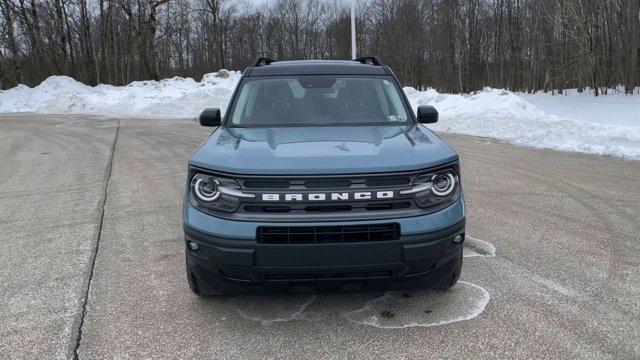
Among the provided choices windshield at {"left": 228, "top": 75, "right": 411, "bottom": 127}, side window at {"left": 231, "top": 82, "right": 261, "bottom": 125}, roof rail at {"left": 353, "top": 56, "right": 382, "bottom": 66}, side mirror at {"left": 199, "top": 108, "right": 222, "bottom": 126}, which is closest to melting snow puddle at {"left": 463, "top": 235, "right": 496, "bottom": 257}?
windshield at {"left": 228, "top": 75, "right": 411, "bottom": 127}

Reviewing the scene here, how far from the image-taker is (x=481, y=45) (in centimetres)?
3900

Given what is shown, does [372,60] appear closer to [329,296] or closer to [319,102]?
[319,102]

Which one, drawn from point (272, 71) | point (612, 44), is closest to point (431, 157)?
point (272, 71)

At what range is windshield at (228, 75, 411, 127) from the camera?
4.47 meters

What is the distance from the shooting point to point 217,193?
3166 millimetres

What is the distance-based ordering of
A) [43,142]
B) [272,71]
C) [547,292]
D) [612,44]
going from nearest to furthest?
[547,292], [272,71], [43,142], [612,44]

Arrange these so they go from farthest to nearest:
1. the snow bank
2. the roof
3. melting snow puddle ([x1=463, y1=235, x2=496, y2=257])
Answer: the snow bank
the roof
melting snow puddle ([x1=463, y1=235, x2=496, y2=257])

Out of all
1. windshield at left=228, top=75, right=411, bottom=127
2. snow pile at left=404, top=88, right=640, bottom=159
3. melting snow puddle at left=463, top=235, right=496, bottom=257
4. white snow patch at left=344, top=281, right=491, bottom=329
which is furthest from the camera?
snow pile at left=404, top=88, right=640, bottom=159

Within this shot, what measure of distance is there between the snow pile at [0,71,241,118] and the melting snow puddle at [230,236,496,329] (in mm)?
20773

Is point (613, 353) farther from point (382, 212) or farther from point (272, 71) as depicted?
point (272, 71)

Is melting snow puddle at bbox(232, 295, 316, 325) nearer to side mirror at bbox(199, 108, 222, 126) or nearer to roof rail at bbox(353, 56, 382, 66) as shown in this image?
side mirror at bbox(199, 108, 222, 126)

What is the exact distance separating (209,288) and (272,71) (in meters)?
2.43

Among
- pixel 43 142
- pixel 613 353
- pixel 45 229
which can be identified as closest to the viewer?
pixel 613 353

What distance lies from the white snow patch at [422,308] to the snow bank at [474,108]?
747cm
